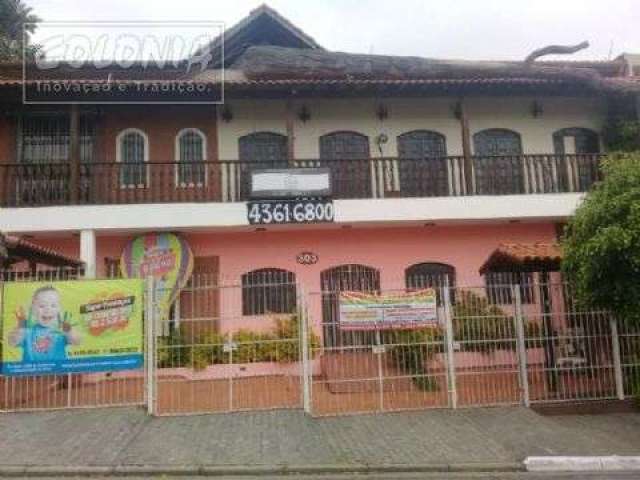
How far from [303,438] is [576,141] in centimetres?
1109

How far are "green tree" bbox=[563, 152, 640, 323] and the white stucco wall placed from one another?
20.4 ft

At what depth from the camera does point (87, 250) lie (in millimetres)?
12711

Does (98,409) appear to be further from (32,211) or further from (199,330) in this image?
(32,211)

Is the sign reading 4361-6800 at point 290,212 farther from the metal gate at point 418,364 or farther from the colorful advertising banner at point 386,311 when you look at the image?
the colorful advertising banner at point 386,311

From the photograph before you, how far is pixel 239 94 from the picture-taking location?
44.0ft

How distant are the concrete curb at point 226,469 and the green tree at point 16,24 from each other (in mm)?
15463

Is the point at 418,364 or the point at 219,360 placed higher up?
the point at 219,360

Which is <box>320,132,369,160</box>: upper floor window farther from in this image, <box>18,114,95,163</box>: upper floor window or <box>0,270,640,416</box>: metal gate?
<box>0,270,640,416</box>: metal gate

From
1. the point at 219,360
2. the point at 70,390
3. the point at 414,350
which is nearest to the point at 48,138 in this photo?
the point at 219,360

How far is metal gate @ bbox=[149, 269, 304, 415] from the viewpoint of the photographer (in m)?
9.47

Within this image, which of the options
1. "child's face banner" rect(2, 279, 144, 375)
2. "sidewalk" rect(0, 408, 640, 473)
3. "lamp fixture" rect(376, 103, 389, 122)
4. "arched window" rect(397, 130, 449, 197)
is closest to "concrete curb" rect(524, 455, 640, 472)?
"sidewalk" rect(0, 408, 640, 473)

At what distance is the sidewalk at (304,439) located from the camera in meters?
7.20

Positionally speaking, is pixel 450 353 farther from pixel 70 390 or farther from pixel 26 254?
pixel 26 254

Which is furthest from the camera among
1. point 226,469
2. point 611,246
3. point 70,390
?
point 70,390
